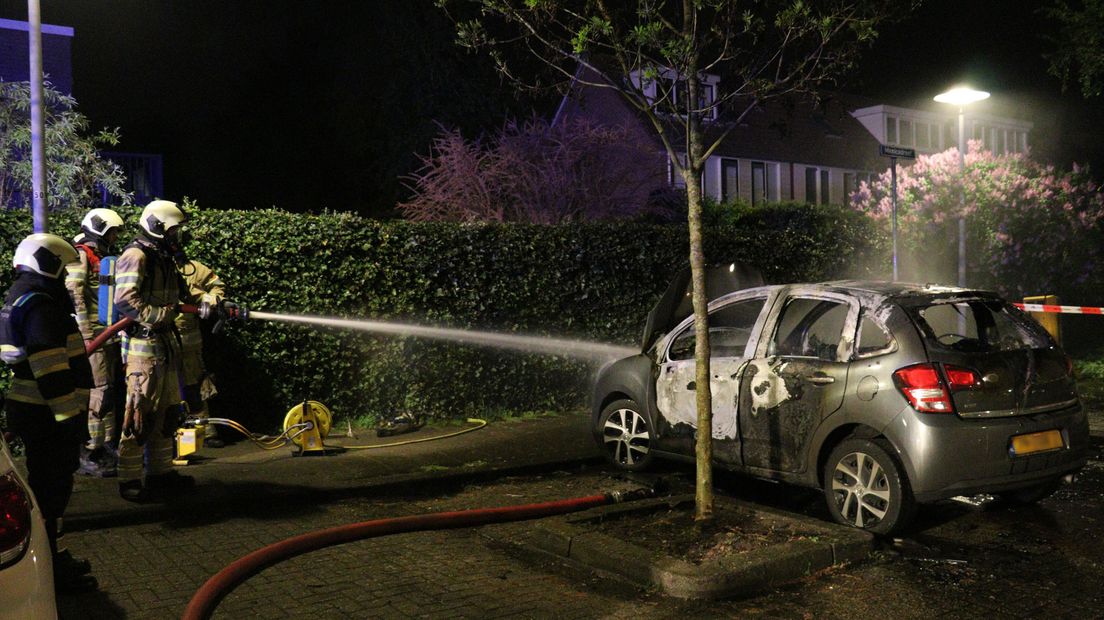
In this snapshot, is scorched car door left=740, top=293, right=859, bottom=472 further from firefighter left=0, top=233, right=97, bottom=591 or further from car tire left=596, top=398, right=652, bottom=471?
firefighter left=0, top=233, right=97, bottom=591

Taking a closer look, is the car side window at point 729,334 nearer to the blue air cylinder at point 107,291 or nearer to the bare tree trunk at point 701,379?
the bare tree trunk at point 701,379

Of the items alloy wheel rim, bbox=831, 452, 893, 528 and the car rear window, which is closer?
alloy wheel rim, bbox=831, 452, 893, 528

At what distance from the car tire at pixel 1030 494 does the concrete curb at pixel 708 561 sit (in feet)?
5.54

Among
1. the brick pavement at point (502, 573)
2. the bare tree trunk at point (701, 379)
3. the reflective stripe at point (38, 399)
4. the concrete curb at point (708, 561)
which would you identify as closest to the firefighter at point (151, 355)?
the brick pavement at point (502, 573)

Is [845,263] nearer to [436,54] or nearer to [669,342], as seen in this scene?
[669,342]

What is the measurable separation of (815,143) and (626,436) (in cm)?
3306

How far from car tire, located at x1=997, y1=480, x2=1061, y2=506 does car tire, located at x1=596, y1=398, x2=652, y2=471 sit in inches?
106

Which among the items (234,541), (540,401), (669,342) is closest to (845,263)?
(540,401)

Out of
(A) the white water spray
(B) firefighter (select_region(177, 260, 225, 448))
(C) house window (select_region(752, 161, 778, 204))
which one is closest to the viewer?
(B) firefighter (select_region(177, 260, 225, 448))

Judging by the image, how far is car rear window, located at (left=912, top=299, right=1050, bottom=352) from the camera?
20.4ft

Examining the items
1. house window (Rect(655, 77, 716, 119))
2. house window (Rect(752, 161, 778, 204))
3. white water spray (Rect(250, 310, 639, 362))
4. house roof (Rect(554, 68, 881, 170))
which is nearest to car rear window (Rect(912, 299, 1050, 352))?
house window (Rect(655, 77, 716, 119))

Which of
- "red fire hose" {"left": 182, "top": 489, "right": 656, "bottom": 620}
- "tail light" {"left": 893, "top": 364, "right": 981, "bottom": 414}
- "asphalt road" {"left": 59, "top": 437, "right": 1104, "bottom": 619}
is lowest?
"asphalt road" {"left": 59, "top": 437, "right": 1104, "bottom": 619}

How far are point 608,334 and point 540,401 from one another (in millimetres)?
1223

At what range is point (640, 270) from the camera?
Result: 11.7 metres
